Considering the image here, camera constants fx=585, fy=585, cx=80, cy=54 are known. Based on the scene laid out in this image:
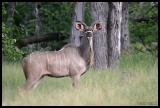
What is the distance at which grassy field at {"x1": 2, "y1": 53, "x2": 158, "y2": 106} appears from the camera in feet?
38.2

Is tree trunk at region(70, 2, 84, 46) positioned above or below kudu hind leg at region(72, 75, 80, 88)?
above

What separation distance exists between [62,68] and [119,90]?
1318 millimetres

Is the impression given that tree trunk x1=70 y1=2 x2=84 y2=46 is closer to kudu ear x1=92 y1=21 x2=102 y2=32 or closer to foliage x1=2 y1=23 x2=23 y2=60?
foliage x1=2 y1=23 x2=23 y2=60

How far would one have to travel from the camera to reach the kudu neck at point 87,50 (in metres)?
13.1

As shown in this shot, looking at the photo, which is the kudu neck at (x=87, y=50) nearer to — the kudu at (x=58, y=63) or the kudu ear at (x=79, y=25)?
the kudu at (x=58, y=63)

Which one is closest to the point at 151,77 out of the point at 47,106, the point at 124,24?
the point at 47,106

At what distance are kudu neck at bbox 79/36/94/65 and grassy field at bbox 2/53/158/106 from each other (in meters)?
0.51

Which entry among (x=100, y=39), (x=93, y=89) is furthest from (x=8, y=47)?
Result: (x=93, y=89)

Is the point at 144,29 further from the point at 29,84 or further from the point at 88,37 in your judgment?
the point at 29,84

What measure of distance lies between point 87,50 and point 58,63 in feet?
2.98

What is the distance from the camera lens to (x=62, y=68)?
1266 cm

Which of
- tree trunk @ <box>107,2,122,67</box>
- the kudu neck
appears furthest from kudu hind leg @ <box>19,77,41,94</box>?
tree trunk @ <box>107,2,122,67</box>

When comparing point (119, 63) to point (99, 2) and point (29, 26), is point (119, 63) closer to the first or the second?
point (99, 2)

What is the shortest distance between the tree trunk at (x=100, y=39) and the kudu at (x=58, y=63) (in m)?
3.32
